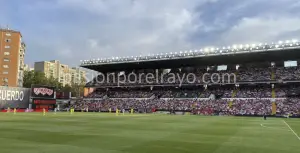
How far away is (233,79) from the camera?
8488 centimetres

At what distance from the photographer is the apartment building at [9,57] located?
108 meters

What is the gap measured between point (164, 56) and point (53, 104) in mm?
38121

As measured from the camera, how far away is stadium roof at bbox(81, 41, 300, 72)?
248ft

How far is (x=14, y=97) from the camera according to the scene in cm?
8262

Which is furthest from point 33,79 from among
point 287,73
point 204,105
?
point 287,73

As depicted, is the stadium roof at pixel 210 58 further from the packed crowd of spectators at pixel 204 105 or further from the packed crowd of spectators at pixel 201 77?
the packed crowd of spectators at pixel 204 105

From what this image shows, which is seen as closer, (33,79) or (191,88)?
(191,88)

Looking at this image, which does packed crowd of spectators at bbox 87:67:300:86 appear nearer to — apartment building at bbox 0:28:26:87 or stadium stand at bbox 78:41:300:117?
stadium stand at bbox 78:41:300:117

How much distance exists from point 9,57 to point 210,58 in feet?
248

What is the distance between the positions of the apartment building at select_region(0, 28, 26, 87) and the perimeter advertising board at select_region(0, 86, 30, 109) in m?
26.7

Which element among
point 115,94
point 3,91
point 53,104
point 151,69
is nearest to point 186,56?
A: point 151,69

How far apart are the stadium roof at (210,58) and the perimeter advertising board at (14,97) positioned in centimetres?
2212

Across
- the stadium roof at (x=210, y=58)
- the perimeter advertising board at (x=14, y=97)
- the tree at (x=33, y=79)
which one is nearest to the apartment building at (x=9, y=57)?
the tree at (x=33, y=79)

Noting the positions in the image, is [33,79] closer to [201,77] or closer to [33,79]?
[33,79]
